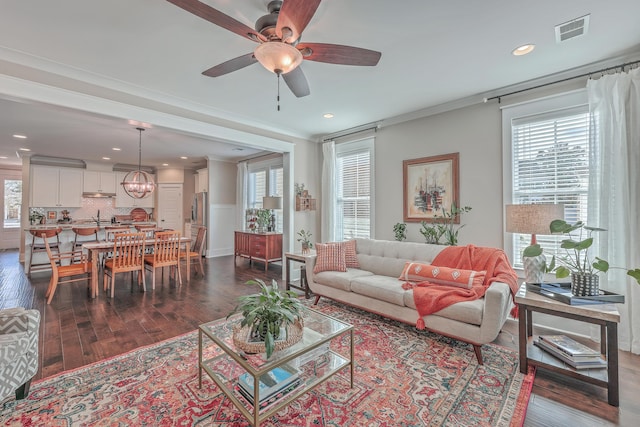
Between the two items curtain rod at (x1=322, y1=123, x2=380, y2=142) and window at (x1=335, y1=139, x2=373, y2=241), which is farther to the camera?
window at (x1=335, y1=139, x2=373, y2=241)

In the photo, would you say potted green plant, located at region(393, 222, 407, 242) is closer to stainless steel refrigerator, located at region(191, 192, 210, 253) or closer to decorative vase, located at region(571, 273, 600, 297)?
decorative vase, located at region(571, 273, 600, 297)

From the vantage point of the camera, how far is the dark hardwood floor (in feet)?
5.93

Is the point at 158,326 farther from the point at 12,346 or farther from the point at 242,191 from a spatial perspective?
the point at 242,191

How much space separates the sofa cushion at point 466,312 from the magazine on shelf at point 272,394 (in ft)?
4.81

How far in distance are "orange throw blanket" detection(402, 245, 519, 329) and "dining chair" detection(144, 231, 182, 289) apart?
12.3ft

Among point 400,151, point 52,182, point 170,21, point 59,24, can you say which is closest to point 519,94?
point 400,151

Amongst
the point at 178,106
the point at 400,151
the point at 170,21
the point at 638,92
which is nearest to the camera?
the point at 170,21

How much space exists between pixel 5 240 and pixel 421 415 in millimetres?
12169

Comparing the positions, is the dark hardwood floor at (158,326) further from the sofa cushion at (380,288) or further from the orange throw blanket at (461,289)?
the sofa cushion at (380,288)

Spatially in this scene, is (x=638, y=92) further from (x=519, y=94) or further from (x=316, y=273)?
(x=316, y=273)

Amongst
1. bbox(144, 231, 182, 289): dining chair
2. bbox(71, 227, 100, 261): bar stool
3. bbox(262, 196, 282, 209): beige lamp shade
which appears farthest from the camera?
bbox(262, 196, 282, 209): beige lamp shade

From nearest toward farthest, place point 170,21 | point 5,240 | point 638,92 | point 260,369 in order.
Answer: point 260,369
point 170,21
point 638,92
point 5,240

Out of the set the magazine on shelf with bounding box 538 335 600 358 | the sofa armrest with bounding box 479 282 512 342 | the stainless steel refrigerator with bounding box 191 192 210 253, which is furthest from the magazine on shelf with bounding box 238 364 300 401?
the stainless steel refrigerator with bounding box 191 192 210 253

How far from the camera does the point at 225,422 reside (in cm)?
168
